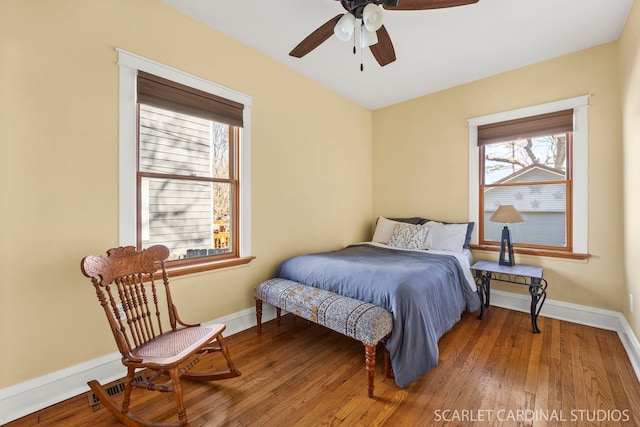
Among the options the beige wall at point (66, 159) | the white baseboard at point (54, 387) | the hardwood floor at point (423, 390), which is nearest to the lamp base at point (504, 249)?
the hardwood floor at point (423, 390)

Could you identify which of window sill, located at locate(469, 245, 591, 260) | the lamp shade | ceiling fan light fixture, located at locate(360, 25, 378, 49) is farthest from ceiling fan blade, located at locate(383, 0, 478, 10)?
window sill, located at locate(469, 245, 591, 260)

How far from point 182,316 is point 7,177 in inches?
56.7

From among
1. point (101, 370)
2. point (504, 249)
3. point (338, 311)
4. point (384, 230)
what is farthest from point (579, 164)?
point (101, 370)

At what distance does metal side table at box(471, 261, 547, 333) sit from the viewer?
2.63 meters

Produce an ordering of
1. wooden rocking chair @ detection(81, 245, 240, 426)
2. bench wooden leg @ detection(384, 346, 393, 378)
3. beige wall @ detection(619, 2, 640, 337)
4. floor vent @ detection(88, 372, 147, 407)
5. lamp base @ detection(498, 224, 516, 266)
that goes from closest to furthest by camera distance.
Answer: wooden rocking chair @ detection(81, 245, 240, 426) → floor vent @ detection(88, 372, 147, 407) → bench wooden leg @ detection(384, 346, 393, 378) → beige wall @ detection(619, 2, 640, 337) → lamp base @ detection(498, 224, 516, 266)

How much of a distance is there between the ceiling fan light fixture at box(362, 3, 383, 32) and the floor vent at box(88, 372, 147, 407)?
2823 millimetres

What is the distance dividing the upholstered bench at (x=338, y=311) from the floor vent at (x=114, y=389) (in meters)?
0.97

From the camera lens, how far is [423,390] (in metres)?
1.83

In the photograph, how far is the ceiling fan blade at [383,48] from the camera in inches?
79.3

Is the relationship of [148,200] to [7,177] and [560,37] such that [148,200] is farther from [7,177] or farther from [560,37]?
[560,37]

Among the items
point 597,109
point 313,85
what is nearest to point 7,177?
point 313,85

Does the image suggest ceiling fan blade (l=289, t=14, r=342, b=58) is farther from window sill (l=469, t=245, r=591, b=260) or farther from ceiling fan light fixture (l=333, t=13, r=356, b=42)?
window sill (l=469, t=245, r=591, b=260)

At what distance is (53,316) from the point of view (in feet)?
5.72

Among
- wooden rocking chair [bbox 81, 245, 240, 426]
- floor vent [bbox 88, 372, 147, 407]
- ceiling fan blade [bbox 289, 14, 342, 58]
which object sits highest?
ceiling fan blade [bbox 289, 14, 342, 58]
